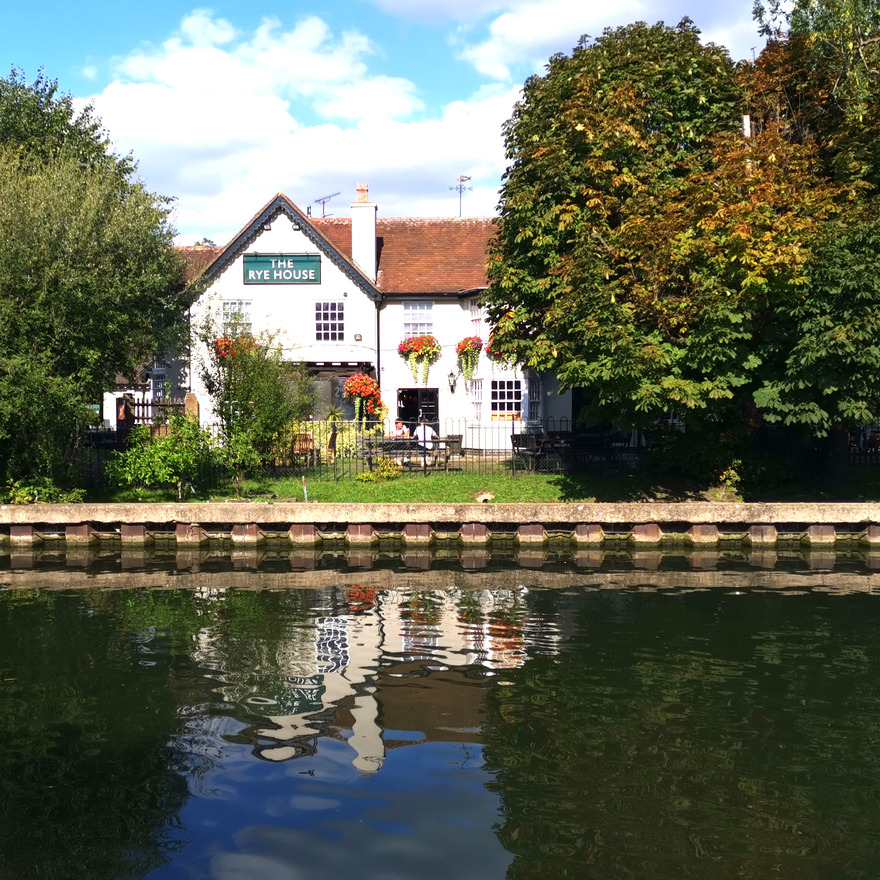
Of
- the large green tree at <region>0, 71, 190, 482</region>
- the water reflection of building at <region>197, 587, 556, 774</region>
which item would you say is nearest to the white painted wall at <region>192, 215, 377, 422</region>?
the large green tree at <region>0, 71, 190, 482</region>

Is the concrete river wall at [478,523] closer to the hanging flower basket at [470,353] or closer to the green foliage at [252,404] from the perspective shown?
the green foliage at [252,404]

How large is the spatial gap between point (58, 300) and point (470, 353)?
52.0ft

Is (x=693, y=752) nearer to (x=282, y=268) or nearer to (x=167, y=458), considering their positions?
(x=167, y=458)

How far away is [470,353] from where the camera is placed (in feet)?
114

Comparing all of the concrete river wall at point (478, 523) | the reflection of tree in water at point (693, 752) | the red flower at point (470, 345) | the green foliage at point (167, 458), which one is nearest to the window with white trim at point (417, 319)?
the red flower at point (470, 345)

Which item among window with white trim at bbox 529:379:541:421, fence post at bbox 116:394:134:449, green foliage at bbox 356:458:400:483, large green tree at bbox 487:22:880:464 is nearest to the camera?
large green tree at bbox 487:22:880:464

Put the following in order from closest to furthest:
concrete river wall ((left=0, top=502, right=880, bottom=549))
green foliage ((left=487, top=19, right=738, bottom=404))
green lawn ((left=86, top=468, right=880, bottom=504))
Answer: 1. concrete river wall ((left=0, top=502, right=880, bottom=549))
2. green foliage ((left=487, top=19, right=738, bottom=404))
3. green lawn ((left=86, top=468, right=880, bottom=504))

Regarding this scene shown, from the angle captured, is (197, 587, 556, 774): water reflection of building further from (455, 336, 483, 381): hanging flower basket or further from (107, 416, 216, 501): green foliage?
(455, 336, 483, 381): hanging flower basket

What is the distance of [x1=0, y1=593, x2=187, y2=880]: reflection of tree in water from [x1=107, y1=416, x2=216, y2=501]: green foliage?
34.2 feet

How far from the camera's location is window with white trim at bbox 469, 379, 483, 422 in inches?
1367

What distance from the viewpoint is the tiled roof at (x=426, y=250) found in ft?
120

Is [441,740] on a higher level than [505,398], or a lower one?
lower

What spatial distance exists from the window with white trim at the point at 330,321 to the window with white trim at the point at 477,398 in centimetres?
561

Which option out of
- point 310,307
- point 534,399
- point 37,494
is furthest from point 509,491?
point 310,307
